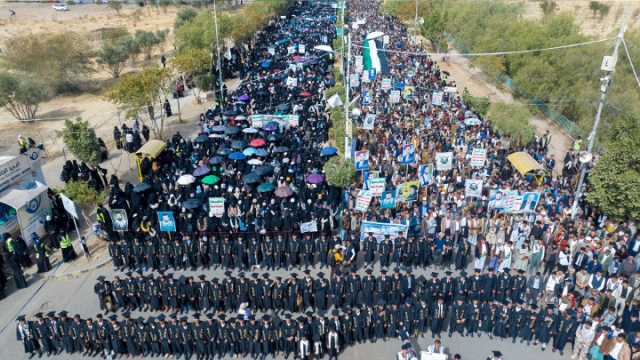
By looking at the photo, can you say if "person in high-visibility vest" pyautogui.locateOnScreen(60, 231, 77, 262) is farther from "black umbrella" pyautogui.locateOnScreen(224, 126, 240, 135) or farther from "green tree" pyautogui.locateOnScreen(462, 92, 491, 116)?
"green tree" pyautogui.locateOnScreen(462, 92, 491, 116)

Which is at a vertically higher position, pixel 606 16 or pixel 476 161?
pixel 606 16

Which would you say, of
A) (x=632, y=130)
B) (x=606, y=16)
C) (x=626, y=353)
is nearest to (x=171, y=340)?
(x=626, y=353)

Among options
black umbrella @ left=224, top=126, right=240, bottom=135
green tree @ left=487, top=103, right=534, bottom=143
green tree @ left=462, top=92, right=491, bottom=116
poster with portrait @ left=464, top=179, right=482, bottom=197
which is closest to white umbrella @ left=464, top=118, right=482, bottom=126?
green tree @ left=487, top=103, right=534, bottom=143

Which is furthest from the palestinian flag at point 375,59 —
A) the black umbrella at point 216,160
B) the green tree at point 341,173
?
the green tree at point 341,173

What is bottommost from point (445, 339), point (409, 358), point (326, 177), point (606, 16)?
point (445, 339)

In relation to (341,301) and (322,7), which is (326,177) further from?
(322,7)
